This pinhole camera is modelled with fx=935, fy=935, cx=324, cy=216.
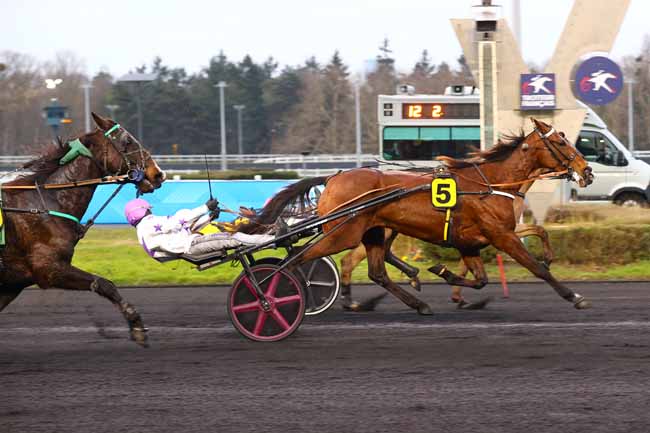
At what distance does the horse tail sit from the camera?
8.04m

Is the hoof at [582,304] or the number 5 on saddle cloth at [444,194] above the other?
the number 5 on saddle cloth at [444,194]

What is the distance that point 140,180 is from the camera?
22.7 ft

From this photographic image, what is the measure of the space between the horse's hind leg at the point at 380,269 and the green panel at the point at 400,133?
1348cm

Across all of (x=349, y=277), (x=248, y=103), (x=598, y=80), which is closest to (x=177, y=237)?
(x=349, y=277)

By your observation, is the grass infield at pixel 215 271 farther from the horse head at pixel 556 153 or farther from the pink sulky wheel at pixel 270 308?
the pink sulky wheel at pixel 270 308

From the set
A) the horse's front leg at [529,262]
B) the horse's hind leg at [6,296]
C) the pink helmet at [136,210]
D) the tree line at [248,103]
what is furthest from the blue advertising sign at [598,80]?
the tree line at [248,103]

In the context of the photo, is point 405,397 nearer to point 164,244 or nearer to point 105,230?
point 164,244

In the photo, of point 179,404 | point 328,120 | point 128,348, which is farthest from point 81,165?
point 328,120

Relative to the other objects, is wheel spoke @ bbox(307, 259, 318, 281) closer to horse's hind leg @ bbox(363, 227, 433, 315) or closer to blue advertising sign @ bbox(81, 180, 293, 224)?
horse's hind leg @ bbox(363, 227, 433, 315)

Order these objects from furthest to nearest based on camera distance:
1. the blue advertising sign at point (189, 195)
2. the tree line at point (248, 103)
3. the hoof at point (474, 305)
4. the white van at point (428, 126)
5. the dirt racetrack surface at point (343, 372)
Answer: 1. the tree line at point (248, 103)
2. the white van at point (428, 126)
3. the blue advertising sign at point (189, 195)
4. the hoof at point (474, 305)
5. the dirt racetrack surface at point (343, 372)

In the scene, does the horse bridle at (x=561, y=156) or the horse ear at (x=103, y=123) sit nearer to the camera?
the horse ear at (x=103, y=123)

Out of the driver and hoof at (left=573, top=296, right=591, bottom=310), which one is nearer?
the driver

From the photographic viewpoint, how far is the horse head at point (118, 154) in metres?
6.89

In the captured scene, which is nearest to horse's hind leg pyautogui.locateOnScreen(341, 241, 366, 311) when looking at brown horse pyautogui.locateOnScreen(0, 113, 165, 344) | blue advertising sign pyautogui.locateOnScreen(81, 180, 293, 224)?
brown horse pyautogui.locateOnScreen(0, 113, 165, 344)
